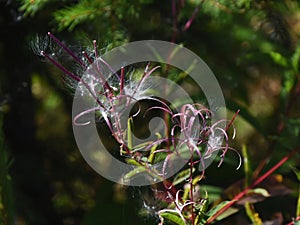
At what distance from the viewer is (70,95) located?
0.76 m

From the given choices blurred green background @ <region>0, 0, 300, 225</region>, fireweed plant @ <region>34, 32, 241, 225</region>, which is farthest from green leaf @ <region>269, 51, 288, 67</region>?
fireweed plant @ <region>34, 32, 241, 225</region>

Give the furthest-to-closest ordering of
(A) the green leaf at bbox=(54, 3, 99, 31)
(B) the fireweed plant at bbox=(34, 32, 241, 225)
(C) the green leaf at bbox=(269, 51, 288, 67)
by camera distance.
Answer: (C) the green leaf at bbox=(269, 51, 288, 67), (A) the green leaf at bbox=(54, 3, 99, 31), (B) the fireweed plant at bbox=(34, 32, 241, 225)

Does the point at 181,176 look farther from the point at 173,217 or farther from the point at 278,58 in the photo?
the point at 278,58

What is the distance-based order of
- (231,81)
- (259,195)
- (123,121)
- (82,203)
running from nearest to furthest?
(123,121) → (259,195) → (231,81) → (82,203)

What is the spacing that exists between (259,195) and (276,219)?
53mm

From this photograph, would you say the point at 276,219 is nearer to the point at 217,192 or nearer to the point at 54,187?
the point at 217,192

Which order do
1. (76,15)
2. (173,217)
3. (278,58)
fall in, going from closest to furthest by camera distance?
(173,217) < (76,15) < (278,58)

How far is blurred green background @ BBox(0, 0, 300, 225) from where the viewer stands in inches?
29.6

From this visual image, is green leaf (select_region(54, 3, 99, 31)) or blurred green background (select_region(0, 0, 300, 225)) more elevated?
green leaf (select_region(54, 3, 99, 31))

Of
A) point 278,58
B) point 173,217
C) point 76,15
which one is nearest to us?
point 173,217

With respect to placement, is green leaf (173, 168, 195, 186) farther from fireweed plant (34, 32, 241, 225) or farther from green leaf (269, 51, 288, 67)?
green leaf (269, 51, 288, 67)

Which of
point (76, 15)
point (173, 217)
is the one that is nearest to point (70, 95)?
point (76, 15)

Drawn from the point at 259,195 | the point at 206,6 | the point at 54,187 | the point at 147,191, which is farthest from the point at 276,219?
the point at 54,187

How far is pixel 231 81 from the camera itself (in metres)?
0.89
